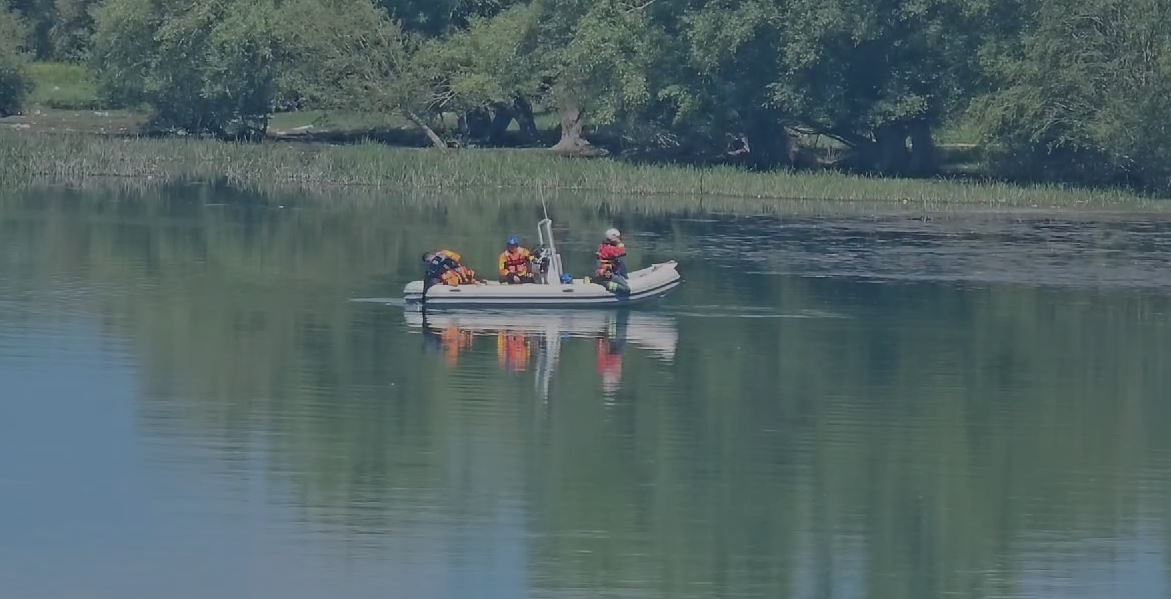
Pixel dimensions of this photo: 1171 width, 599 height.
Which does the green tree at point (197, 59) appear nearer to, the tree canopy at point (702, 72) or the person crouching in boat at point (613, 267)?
the tree canopy at point (702, 72)

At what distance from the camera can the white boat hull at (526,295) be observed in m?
28.2

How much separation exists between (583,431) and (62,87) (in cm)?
5835

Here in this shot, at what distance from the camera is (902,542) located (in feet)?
55.5

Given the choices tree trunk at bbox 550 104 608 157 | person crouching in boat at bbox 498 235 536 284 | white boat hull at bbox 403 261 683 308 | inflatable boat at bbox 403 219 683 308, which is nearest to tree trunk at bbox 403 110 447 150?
tree trunk at bbox 550 104 608 157

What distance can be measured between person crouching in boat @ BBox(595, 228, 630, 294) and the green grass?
145 feet

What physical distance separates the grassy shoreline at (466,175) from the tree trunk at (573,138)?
23.9 feet

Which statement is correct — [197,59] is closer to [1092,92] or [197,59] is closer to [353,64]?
[353,64]

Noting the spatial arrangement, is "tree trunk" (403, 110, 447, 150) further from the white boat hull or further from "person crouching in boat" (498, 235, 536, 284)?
"person crouching in boat" (498, 235, 536, 284)

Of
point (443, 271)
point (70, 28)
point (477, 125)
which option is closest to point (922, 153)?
point (477, 125)

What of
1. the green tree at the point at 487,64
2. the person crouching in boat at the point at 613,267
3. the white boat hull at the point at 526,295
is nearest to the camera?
the white boat hull at the point at 526,295

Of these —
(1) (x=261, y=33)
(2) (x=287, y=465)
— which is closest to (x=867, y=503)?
(2) (x=287, y=465)

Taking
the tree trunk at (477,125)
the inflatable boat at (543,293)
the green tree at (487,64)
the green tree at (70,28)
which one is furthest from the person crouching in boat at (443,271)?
the green tree at (70,28)

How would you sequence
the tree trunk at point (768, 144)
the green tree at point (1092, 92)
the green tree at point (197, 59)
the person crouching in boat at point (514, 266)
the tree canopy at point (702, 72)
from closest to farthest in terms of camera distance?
the person crouching in boat at point (514, 266), the green tree at point (1092, 92), the tree canopy at point (702, 72), the tree trunk at point (768, 144), the green tree at point (197, 59)

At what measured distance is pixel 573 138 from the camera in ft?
208
